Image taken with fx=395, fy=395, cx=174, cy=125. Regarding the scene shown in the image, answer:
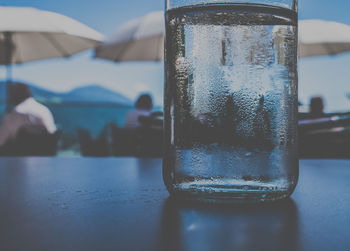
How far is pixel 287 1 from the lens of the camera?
41cm

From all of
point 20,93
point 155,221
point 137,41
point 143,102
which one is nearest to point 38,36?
point 137,41

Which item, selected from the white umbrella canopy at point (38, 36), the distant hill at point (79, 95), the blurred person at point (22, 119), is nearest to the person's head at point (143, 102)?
the blurred person at point (22, 119)

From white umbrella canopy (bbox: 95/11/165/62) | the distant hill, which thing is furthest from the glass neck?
the distant hill

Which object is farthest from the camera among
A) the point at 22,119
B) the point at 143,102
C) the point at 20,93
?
the point at 143,102

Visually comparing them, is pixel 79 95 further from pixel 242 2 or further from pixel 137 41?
pixel 242 2

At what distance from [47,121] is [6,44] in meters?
1.95

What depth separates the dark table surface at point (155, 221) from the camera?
200 mm

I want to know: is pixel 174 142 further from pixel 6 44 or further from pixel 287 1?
pixel 6 44

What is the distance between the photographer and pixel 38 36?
4957 millimetres

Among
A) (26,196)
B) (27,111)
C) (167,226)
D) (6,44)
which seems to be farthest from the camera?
(6,44)

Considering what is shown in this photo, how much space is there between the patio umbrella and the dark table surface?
13.7 feet

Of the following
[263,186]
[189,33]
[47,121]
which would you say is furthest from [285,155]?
[47,121]

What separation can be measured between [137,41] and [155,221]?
4.94 metres

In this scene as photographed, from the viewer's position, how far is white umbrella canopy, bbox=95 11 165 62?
4.62 meters
